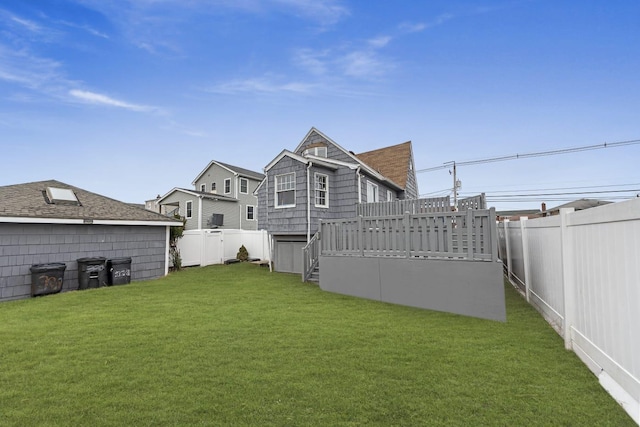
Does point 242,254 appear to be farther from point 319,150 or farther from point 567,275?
point 567,275

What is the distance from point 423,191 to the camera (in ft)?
123

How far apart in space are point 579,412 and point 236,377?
316 centimetres

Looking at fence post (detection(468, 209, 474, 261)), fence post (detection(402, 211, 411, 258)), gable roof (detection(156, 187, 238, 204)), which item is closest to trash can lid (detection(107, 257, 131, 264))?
fence post (detection(402, 211, 411, 258))

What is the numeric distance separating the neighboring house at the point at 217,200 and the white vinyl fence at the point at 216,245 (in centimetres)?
593

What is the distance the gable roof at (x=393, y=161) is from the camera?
55.0 feet

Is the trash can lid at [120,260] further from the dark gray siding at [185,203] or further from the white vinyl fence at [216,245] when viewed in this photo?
the dark gray siding at [185,203]

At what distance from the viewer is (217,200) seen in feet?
73.3

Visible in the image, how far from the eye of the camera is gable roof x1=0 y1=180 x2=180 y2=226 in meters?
8.08

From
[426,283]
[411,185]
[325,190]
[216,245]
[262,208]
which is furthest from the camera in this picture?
[411,185]

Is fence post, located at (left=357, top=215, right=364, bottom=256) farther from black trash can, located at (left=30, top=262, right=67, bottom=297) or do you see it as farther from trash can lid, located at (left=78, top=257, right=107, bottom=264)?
black trash can, located at (left=30, top=262, right=67, bottom=297)

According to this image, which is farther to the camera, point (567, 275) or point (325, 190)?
point (325, 190)

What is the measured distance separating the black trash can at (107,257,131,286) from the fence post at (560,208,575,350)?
11810 millimetres

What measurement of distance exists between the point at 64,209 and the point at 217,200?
43.4 feet

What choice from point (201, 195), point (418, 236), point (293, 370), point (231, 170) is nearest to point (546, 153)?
point (418, 236)
